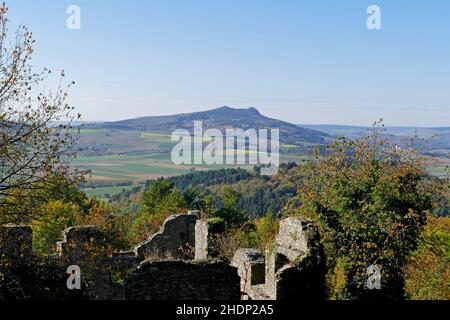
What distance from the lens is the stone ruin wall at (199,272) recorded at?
45.9 ft

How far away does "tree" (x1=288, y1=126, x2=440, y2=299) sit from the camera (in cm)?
1977

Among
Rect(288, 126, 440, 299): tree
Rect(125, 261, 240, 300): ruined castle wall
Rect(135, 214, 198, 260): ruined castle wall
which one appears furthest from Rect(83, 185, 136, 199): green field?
Rect(125, 261, 240, 300): ruined castle wall

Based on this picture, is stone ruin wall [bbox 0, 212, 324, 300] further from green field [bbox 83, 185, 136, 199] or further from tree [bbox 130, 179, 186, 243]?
green field [bbox 83, 185, 136, 199]

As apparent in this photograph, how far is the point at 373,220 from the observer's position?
19953 mm

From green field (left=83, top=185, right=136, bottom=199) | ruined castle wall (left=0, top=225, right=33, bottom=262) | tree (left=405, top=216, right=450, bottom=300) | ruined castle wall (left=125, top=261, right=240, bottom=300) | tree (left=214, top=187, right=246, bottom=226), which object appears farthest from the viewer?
green field (left=83, top=185, right=136, bottom=199)

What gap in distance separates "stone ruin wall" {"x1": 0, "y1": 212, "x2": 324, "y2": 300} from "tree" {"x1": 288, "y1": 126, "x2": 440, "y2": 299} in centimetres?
377

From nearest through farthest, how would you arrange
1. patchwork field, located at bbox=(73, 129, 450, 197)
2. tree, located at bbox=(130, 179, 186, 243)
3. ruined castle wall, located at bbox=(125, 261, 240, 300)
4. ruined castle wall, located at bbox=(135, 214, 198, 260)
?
ruined castle wall, located at bbox=(125, 261, 240, 300)
ruined castle wall, located at bbox=(135, 214, 198, 260)
tree, located at bbox=(130, 179, 186, 243)
patchwork field, located at bbox=(73, 129, 450, 197)

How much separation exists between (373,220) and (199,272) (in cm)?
898

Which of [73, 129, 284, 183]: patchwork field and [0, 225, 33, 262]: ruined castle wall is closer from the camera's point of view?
[0, 225, 33, 262]: ruined castle wall

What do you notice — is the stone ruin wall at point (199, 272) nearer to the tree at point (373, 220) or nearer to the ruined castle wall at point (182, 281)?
the ruined castle wall at point (182, 281)

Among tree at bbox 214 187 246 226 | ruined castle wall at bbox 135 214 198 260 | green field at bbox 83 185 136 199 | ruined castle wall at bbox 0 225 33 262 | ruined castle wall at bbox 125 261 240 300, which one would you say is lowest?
green field at bbox 83 185 136 199

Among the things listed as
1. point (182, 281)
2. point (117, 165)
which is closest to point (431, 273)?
point (182, 281)
